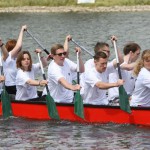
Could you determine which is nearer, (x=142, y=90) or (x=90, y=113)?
(x=142, y=90)

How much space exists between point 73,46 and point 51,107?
20808 mm

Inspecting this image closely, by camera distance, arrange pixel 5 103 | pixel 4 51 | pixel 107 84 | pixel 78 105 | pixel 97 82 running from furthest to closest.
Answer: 1. pixel 4 51
2. pixel 5 103
3. pixel 78 105
4. pixel 97 82
5. pixel 107 84

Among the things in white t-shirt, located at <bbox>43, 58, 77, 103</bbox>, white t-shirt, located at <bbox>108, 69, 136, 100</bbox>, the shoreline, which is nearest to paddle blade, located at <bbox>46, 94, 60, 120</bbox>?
white t-shirt, located at <bbox>43, 58, 77, 103</bbox>

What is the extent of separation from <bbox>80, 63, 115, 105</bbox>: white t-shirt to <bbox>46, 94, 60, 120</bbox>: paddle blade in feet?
2.03

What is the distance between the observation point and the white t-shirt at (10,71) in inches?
744

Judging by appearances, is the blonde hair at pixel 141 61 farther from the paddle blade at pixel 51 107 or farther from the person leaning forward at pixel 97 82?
the paddle blade at pixel 51 107

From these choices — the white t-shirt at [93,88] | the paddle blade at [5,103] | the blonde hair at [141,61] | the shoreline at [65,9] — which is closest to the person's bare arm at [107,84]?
the white t-shirt at [93,88]

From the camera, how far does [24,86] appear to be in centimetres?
1817

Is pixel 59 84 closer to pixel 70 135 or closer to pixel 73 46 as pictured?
pixel 70 135

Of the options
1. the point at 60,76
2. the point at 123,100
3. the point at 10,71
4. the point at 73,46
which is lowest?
the point at 123,100

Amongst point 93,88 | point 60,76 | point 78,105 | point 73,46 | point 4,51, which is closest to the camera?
point 78,105

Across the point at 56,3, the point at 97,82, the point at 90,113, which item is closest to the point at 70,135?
the point at 90,113

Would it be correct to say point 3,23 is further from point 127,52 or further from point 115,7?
point 127,52

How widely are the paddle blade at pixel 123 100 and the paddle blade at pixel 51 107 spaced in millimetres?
1487
